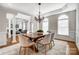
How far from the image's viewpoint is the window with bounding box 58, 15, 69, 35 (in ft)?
7.68

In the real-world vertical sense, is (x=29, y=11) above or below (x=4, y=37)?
above

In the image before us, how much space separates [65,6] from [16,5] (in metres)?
1.17

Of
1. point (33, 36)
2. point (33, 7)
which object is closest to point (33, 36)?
point (33, 36)

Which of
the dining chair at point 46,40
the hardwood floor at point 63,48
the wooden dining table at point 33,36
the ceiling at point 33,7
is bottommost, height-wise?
the hardwood floor at point 63,48

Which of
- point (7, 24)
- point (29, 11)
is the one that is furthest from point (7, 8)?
point (29, 11)

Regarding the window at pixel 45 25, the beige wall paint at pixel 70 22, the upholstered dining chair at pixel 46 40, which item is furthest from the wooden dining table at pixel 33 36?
the beige wall paint at pixel 70 22

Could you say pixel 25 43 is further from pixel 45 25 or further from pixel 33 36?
pixel 45 25

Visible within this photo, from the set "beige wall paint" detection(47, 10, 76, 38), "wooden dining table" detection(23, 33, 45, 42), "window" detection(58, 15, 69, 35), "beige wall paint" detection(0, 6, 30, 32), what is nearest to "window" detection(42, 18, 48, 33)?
"beige wall paint" detection(47, 10, 76, 38)

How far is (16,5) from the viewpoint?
2318 millimetres

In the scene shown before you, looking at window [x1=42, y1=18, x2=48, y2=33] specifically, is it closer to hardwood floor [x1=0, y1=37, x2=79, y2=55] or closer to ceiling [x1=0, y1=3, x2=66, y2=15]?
ceiling [x1=0, y1=3, x2=66, y2=15]

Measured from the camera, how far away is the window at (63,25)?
234 cm

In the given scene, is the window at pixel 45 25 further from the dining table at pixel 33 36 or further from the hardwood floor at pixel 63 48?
the hardwood floor at pixel 63 48

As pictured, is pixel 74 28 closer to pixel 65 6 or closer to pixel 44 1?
pixel 65 6

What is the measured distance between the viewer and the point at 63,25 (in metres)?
2.38
